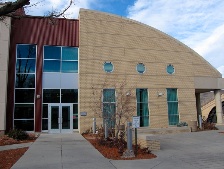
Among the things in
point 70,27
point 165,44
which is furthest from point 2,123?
point 165,44

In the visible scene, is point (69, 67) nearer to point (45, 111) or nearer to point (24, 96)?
point (45, 111)

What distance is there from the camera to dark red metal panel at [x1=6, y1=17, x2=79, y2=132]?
22.6 metres

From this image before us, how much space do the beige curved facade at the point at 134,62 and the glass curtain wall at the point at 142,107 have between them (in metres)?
0.36

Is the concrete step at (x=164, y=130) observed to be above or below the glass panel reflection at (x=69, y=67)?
A: below

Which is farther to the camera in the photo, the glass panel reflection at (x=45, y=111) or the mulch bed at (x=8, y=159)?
the glass panel reflection at (x=45, y=111)

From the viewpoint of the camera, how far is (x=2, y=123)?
2108cm

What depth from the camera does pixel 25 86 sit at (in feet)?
75.5

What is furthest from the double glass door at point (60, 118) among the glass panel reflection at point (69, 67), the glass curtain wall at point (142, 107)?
the glass curtain wall at point (142, 107)

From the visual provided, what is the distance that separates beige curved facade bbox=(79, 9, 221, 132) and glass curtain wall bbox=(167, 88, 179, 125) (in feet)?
1.22

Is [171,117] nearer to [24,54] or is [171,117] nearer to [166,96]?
[166,96]

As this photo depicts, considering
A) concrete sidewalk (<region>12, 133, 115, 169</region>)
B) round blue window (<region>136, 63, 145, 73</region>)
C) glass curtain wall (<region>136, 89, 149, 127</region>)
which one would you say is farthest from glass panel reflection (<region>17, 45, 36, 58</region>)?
concrete sidewalk (<region>12, 133, 115, 169</region>)

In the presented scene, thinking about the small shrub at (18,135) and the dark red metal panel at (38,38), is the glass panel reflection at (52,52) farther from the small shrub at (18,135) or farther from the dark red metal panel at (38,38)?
the small shrub at (18,135)

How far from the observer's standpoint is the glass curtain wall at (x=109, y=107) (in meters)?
17.6

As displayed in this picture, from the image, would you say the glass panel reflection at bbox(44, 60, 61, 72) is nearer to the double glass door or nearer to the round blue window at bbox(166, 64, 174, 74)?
the double glass door
